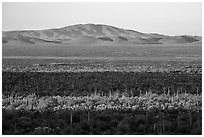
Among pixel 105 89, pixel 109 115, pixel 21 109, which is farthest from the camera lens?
pixel 105 89

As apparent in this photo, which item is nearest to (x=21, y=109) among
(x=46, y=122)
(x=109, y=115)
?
(x=46, y=122)

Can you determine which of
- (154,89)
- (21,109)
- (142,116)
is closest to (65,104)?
(21,109)

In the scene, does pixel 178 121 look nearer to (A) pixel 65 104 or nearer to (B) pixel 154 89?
(A) pixel 65 104

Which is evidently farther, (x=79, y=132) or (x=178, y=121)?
(x=178, y=121)

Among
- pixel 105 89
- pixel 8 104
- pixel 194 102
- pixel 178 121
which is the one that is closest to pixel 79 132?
pixel 178 121

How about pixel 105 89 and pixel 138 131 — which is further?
pixel 105 89

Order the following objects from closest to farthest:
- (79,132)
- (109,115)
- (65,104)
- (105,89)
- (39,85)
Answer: (79,132)
(109,115)
(65,104)
(105,89)
(39,85)

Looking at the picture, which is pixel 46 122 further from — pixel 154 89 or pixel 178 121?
pixel 154 89

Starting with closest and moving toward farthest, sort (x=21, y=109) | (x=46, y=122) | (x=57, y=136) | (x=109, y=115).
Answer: (x=57, y=136) < (x=46, y=122) < (x=109, y=115) < (x=21, y=109)

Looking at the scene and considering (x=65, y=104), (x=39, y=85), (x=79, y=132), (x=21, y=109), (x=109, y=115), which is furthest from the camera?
(x=39, y=85)
